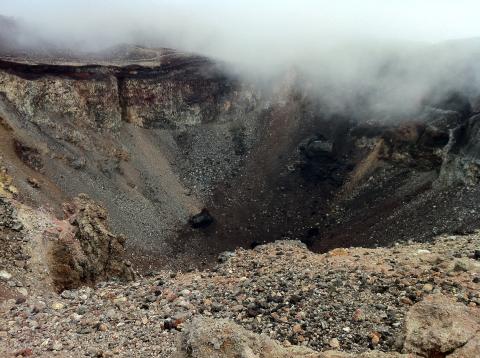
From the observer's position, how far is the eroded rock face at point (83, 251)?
26641 millimetres

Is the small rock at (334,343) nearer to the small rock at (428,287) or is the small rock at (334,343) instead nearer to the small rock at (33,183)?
the small rock at (428,287)

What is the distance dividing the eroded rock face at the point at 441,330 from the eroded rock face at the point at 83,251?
18.9 meters

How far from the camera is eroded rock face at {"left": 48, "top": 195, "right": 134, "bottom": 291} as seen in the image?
26641 millimetres

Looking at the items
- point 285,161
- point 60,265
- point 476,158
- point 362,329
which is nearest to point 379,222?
point 476,158

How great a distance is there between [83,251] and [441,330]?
24.4 metres

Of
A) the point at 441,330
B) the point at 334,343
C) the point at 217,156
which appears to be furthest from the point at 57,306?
the point at 217,156

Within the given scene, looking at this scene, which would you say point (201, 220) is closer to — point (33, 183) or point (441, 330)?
point (33, 183)

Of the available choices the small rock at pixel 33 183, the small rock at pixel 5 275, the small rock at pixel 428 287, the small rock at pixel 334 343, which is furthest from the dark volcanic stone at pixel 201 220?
the small rock at pixel 334 343

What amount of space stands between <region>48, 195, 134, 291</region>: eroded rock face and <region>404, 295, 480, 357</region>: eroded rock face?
18946mm

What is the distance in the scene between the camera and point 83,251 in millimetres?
29906

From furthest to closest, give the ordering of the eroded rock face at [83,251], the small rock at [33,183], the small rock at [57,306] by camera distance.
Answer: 1. the small rock at [33,183]
2. the eroded rock face at [83,251]
3. the small rock at [57,306]

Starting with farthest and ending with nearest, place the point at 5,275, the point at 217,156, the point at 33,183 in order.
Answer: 1. the point at 217,156
2. the point at 33,183
3. the point at 5,275

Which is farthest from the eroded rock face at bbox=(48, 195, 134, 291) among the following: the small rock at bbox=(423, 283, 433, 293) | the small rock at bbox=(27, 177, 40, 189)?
the small rock at bbox=(423, 283, 433, 293)

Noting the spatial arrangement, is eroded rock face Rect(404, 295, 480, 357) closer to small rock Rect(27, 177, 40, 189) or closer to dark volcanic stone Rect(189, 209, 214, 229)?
small rock Rect(27, 177, 40, 189)
